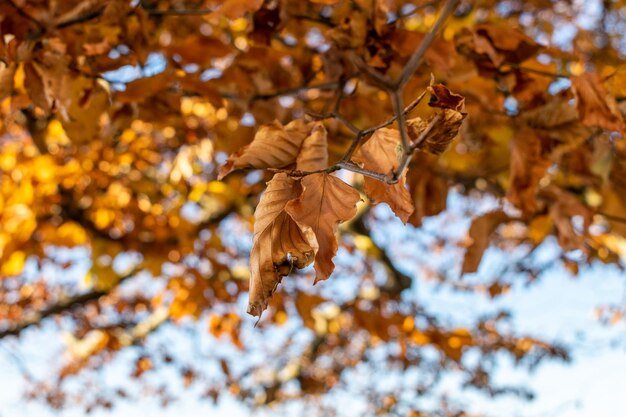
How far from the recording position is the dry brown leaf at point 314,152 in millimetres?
879

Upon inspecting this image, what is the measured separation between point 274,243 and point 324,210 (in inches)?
3.0

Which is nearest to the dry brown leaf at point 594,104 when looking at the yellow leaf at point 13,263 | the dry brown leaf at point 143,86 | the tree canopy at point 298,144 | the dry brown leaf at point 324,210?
the tree canopy at point 298,144

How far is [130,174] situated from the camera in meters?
3.73

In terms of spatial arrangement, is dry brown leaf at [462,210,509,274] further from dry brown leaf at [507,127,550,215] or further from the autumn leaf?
the autumn leaf

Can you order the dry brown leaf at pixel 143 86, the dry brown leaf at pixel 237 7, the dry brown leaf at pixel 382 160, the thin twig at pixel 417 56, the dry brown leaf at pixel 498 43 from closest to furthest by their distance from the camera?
the thin twig at pixel 417 56
the dry brown leaf at pixel 382 160
the dry brown leaf at pixel 237 7
the dry brown leaf at pixel 498 43
the dry brown leaf at pixel 143 86

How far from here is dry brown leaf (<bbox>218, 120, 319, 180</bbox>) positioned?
87 cm

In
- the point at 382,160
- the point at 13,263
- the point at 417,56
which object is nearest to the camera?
the point at 417,56

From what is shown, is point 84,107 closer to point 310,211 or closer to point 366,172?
point 310,211

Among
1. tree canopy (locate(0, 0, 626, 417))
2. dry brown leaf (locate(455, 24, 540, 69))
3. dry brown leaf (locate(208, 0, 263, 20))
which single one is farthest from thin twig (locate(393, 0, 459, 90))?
dry brown leaf (locate(455, 24, 540, 69))

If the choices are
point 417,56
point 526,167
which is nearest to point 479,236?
point 526,167

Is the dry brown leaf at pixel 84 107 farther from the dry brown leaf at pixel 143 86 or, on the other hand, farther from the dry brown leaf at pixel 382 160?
the dry brown leaf at pixel 382 160

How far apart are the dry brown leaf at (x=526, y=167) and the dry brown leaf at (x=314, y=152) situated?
0.67 meters

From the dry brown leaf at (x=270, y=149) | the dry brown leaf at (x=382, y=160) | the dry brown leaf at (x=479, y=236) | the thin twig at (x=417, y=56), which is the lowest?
the dry brown leaf at (x=479, y=236)

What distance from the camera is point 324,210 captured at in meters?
0.72
